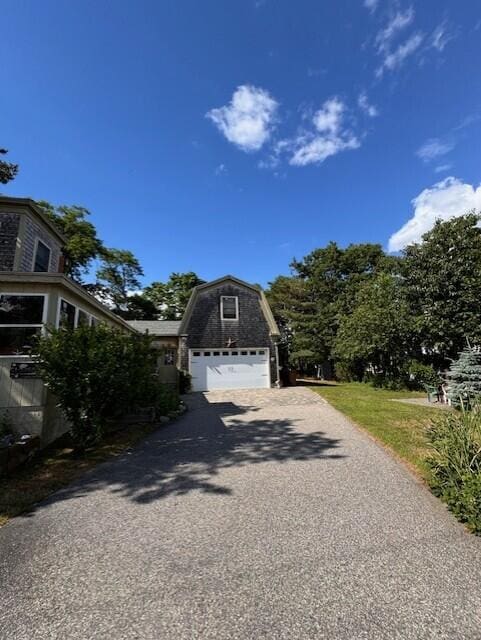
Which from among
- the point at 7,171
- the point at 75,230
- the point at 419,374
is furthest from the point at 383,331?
the point at 75,230

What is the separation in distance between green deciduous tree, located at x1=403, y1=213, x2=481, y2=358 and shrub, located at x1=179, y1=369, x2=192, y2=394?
12.3 m

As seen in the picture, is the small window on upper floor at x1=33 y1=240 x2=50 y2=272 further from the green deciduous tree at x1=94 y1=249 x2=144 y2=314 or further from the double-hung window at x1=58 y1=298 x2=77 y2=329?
the green deciduous tree at x1=94 y1=249 x2=144 y2=314

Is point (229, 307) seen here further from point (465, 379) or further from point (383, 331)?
point (465, 379)

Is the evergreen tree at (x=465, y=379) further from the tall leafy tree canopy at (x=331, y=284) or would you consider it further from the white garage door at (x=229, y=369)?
the tall leafy tree canopy at (x=331, y=284)

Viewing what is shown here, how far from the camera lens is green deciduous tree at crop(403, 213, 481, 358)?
14109 millimetres

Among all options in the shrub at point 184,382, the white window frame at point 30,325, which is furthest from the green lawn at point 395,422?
the white window frame at point 30,325

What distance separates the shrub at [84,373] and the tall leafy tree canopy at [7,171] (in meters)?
10.7

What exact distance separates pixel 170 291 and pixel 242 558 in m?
33.6

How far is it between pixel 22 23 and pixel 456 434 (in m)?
13.1

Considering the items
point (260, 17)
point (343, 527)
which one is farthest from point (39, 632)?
point (260, 17)

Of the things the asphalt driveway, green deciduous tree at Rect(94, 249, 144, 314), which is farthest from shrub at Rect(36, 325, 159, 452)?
green deciduous tree at Rect(94, 249, 144, 314)

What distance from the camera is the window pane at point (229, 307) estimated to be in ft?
58.3

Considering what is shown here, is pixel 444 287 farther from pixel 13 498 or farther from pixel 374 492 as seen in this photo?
pixel 13 498

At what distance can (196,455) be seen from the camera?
239 inches
